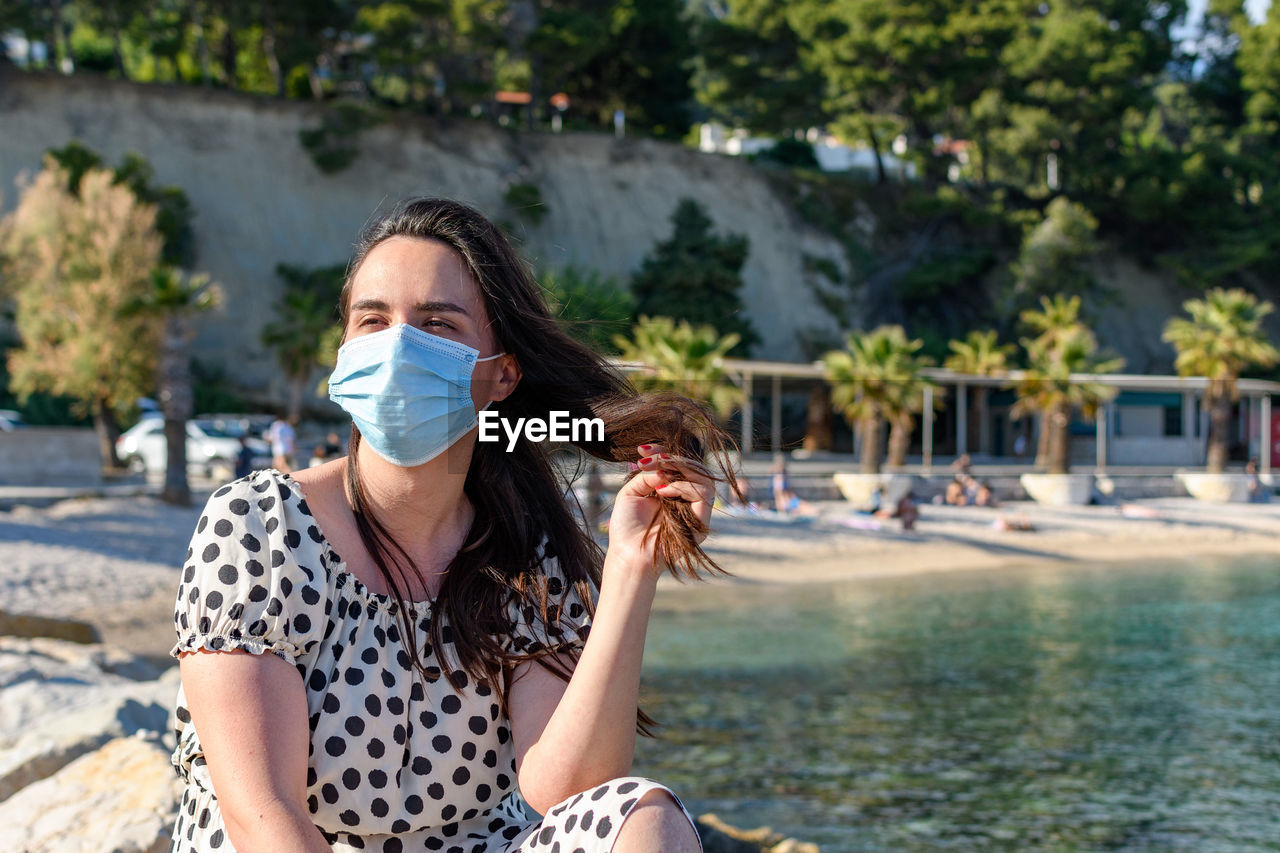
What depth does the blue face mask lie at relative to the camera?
205 centimetres

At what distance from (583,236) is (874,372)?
20209 millimetres

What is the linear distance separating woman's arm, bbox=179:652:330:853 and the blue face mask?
0.45m

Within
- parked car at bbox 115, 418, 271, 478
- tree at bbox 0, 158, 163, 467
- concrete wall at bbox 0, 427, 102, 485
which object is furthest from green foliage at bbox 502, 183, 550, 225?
concrete wall at bbox 0, 427, 102, 485

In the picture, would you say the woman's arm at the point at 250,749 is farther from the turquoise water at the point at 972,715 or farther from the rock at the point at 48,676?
the turquoise water at the point at 972,715

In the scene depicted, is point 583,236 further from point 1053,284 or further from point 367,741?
point 367,741

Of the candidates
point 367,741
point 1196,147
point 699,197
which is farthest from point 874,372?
point 1196,147

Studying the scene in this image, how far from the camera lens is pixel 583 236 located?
4378 cm

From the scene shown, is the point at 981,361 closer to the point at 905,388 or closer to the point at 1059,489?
the point at 1059,489

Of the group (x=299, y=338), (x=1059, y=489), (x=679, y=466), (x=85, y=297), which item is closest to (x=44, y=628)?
(x=679, y=466)

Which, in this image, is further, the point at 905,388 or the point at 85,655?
the point at 905,388

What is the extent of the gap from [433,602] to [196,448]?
24066mm

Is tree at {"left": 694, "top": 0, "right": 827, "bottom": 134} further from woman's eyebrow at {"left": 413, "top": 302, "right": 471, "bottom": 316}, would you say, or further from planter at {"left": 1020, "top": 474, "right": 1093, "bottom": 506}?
woman's eyebrow at {"left": 413, "top": 302, "right": 471, "bottom": 316}

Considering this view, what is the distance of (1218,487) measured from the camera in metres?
29.7

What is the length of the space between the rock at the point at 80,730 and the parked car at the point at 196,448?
17653mm
